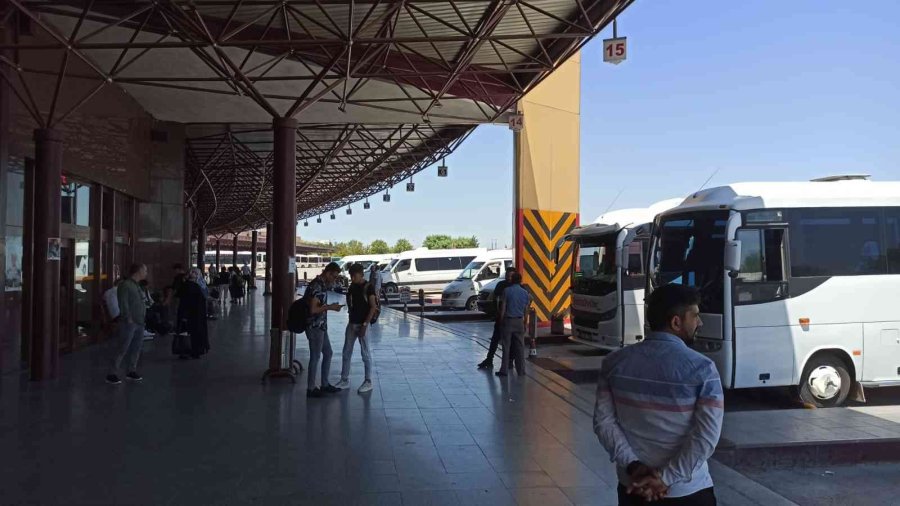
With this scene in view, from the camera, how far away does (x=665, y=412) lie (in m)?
2.92

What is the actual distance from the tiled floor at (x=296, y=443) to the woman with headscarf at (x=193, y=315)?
1504 mm

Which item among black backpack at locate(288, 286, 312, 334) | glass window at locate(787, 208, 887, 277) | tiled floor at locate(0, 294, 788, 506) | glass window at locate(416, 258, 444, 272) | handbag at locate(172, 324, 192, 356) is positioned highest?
A: glass window at locate(787, 208, 887, 277)

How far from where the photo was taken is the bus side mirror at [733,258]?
9.46 meters

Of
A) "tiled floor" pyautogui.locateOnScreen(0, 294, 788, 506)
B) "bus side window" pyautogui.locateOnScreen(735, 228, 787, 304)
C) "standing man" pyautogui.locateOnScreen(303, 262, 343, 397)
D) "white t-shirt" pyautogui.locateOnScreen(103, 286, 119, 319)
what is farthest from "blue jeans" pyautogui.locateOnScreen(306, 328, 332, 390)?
"bus side window" pyautogui.locateOnScreen(735, 228, 787, 304)

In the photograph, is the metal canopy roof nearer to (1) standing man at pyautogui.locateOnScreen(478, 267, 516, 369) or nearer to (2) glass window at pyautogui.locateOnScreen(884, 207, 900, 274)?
(1) standing man at pyautogui.locateOnScreen(478, 267, 516, 369)

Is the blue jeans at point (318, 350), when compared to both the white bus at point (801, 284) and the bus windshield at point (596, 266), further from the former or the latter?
the bus windshield at point (596, 266)

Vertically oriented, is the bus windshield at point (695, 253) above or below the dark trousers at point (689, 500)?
above

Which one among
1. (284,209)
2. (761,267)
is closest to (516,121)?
(284,209)

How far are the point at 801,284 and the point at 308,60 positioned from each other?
10486 millimetres

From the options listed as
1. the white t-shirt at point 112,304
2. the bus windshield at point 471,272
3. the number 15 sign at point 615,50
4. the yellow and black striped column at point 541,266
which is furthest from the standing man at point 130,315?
the bus windshield at point 471,272

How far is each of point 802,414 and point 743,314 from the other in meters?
1.57

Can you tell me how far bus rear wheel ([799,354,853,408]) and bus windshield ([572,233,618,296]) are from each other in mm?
4818

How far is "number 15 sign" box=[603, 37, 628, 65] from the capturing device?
11.1 m

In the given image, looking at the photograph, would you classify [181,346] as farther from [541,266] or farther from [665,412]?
[665,412]
